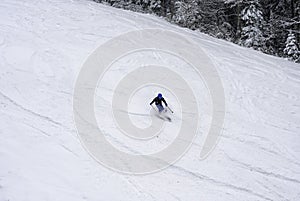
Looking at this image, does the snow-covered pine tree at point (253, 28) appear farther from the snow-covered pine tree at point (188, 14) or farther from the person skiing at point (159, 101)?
the person skiing at point (159, 101)

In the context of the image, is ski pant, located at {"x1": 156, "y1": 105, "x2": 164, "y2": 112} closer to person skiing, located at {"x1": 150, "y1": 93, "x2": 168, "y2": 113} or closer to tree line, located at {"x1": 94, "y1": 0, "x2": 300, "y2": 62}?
person skiing, located at {"x1": 150, "y1": 93, "x2": 168, "y2": 113}

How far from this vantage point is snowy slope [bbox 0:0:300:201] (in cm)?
873

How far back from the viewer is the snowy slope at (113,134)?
873 centimetres

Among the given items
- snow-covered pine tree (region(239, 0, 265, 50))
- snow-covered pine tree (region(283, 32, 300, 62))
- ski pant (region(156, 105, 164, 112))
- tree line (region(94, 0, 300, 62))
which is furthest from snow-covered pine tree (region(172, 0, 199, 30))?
ski pant (region(156, 105, 164, 112))

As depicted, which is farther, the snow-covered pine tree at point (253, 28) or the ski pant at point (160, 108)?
the snow-covered pine tree at point (253, 28)

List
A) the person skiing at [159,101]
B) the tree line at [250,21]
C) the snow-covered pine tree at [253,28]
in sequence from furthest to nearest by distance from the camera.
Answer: the tree line at [250,21] < the snow-covered pine tree at [253,28] < the person skiing at [159,101]

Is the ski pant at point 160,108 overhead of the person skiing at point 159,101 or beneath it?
beneath

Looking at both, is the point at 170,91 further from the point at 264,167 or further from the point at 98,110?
the point at 264,167

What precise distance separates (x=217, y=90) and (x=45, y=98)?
7912 mm

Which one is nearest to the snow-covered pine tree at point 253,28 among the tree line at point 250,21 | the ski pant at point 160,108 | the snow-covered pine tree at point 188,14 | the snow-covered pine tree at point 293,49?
the tree line at point 250,21

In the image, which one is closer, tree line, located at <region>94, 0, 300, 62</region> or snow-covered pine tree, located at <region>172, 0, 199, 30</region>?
tree line, located at <region>94, 0, 300, 62</region>

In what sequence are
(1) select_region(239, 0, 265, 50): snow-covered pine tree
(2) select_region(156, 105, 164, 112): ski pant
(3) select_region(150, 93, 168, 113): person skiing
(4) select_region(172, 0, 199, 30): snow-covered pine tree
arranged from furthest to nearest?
(4) select_region(172, 0, 199, 30): snow-covered pine tree < (1) select_region(239, 0, 265, 50): snow-covered pine tree < (2) select_region(156, 105, 164, 112): ski pant < (3) select_region(150, 93, 168, 113): person skiing

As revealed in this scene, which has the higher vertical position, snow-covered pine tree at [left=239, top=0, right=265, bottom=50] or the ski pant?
snow-covered pine tree at [left=239, top=0, right=265, bottom=50]

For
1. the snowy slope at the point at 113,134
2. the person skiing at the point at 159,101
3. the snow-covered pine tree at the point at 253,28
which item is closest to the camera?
the snowy slope at the point at 113,134
